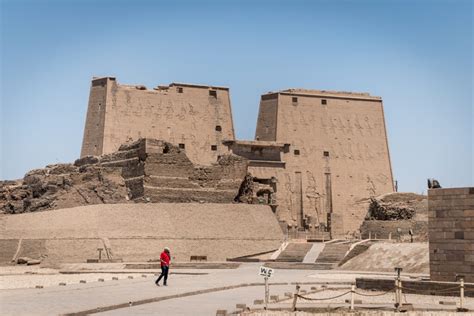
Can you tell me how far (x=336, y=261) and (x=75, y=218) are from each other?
1276 cm

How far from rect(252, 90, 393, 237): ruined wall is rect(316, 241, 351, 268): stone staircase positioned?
21762mm

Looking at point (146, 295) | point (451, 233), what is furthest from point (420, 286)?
point (146, 295)

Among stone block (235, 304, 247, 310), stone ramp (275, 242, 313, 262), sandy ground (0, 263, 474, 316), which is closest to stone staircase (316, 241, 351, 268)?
stone ramp (275, 242, 313, 262)

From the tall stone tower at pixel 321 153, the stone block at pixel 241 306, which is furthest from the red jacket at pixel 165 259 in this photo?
the tall stone tower at pixel 321 153

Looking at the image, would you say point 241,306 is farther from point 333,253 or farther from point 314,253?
point 314,253

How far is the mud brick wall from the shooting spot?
21.5 metres

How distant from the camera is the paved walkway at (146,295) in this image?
16656 millimetres

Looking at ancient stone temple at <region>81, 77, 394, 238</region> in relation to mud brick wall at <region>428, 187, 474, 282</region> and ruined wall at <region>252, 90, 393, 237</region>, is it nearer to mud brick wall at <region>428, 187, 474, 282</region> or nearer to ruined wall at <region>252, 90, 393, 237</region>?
ruined wall at <region>252, 90, 393, 237</region>

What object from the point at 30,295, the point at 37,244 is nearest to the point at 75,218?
the point at 37,244

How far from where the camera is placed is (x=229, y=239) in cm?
4172

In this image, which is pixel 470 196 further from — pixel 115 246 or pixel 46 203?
pixel 46 203

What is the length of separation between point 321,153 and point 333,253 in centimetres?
2688

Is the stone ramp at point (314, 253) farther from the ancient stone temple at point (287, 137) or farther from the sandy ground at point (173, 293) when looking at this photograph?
the ancient stone temple at point (287, 137)

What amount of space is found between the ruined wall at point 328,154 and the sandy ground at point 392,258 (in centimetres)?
2536
